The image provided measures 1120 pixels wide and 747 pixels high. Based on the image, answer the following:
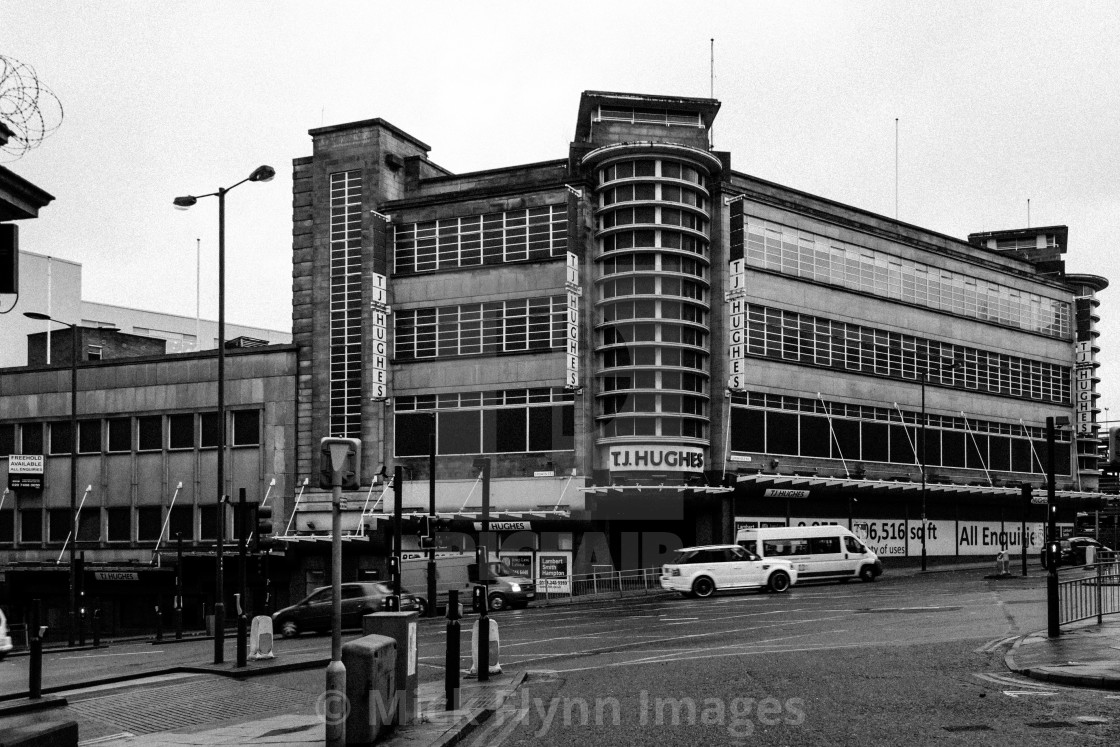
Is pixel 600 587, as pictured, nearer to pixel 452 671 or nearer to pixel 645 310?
pixel 645 310

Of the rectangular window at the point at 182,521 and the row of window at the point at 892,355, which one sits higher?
the row of window at the point at 892,355

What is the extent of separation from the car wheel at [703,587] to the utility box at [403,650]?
26.6 metres

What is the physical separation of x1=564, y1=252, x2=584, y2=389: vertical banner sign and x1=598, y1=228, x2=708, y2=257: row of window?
1.75 meters

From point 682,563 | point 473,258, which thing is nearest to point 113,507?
point 473,258

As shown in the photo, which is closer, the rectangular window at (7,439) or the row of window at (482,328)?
the row of window at (482,328)

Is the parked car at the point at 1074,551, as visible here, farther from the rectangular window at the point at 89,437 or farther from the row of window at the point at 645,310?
the rectangular window at the point at 89,437

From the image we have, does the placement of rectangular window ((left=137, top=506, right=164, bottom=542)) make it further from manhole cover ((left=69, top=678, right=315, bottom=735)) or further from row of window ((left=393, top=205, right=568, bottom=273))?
manhole cover ((left=69, top=678, right=315, bottom=735))

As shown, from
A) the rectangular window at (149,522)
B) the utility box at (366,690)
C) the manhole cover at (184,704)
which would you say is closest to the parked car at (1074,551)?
the rectangular window at (149,522)

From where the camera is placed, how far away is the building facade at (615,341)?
50.2 metres

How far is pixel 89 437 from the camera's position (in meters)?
60.4

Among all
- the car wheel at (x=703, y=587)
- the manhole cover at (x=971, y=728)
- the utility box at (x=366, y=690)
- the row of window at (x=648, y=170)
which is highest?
the row of window at (x=648, y=170)

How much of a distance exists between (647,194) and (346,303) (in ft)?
48.8

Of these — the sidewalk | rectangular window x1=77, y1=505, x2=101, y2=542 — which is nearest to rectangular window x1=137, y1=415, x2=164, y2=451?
rectangular window x1=77, y1=505, x2=101, y2=542

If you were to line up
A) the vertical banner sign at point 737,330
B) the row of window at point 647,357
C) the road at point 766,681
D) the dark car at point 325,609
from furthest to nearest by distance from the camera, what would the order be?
the vertical banner sign at point 737,330
the row of window at point 647,357
the dark car at point 325,609
the road at point 766,681
